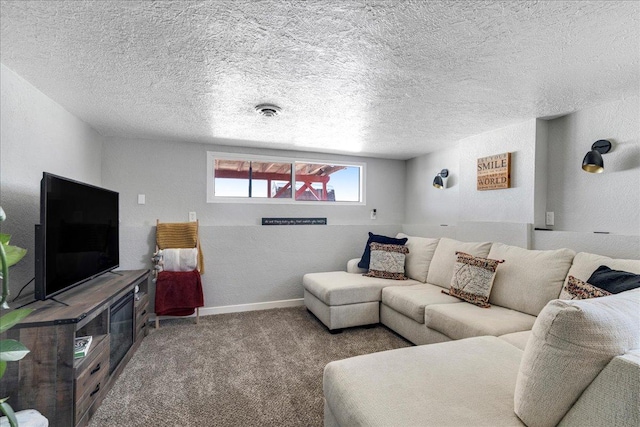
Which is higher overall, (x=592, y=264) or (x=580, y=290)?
(x=592, y=264)

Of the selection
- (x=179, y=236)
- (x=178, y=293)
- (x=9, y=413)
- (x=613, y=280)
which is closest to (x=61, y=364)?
(x=9, y=413)

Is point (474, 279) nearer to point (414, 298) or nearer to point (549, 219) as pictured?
point (414, 298)

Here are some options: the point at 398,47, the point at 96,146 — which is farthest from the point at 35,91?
the point at 398,47

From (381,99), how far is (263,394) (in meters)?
2.34

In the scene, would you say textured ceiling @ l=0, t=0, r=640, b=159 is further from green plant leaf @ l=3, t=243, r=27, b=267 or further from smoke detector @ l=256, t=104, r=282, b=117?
green plant leaf @ l=3, t=243, r=27, b=267

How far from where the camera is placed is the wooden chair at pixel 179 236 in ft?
11.1

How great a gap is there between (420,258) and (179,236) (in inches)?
112

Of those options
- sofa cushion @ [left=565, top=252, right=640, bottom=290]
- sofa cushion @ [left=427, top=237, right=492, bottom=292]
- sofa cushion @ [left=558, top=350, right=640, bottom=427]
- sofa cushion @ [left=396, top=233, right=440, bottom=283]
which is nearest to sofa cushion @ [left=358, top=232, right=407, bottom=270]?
sofa cushion @ [left=396, top=233, right=440, bottom=283]

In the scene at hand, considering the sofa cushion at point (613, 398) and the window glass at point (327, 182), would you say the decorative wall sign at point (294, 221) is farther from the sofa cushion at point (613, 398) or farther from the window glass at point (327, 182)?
the sofa cushion at point (613, 398)

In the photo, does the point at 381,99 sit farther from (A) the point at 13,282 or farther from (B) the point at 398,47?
(A) the point at 13,282

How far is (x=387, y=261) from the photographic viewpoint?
3547 millimetres

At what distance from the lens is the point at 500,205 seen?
10.5 ft

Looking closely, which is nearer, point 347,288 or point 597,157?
point 597,157

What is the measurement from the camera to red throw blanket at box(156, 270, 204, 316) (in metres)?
3.16
